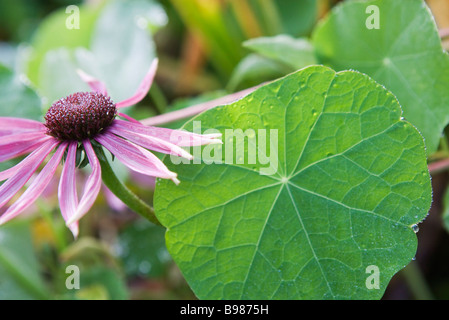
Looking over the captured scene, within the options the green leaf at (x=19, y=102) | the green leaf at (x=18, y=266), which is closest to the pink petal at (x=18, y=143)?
the green leaf at (x=19, y=102)

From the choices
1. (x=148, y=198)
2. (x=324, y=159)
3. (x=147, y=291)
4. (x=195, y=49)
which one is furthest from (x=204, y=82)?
(x=324, y=159)

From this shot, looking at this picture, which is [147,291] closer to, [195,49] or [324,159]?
[324,159]

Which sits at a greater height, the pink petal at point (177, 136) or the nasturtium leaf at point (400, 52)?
the nasturtium leaf at point (400, 52)

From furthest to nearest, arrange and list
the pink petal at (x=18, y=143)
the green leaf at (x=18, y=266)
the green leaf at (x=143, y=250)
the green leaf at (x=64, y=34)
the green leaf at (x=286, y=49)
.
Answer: the green leaf at (x=64, y=34) → the green leaf at (x=143, y=250) → the green leaf at (x=18, y=266) → the green leaf at (x=286, y=49) → the pink petal at (x=18, y=143)

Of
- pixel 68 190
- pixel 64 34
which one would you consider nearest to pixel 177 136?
pixel 68 190

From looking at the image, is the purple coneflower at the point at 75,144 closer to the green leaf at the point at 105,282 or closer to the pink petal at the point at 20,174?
the pink petal at the point at 20,174

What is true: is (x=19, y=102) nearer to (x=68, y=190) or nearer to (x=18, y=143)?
(x=18, y=143)

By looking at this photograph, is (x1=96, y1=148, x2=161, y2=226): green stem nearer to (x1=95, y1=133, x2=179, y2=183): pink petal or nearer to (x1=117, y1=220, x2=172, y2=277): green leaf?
(x1=95, y1=133, x2=179, y2=183): pink petal
